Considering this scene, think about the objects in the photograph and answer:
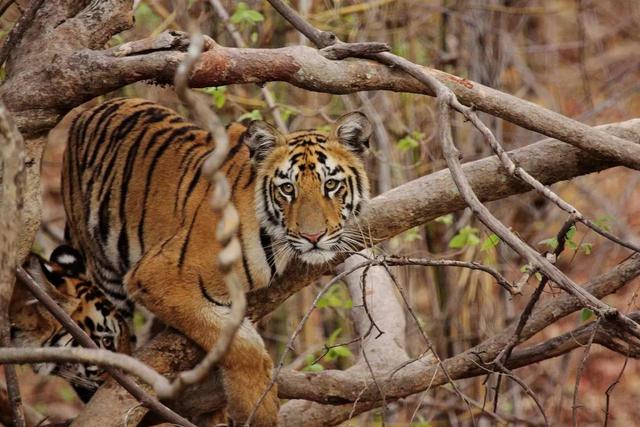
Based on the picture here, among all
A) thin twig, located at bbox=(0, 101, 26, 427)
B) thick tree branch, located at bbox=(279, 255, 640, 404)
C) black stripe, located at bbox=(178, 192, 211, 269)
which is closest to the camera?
thin twig, located at bbox=(0, 101, 26, 427)

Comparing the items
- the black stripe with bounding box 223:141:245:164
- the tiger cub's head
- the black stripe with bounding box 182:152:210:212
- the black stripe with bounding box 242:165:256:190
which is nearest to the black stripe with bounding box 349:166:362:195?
the tiger cub's head

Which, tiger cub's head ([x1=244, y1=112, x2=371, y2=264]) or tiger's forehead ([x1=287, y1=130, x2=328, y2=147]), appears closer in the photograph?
tiger cub's head ([x1=244, y1=112, x2=371, y2=264])

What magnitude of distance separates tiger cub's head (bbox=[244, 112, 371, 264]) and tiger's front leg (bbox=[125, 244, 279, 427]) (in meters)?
0.38

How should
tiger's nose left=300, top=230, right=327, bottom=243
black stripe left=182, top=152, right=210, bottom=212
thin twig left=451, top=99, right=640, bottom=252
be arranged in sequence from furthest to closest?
black stripe left=182, top=152, right=210, bottom=212, tiger's nose left=300, top=230, right=327, bottom=243, thin twig left=451, top=99, right=640, bottom=252

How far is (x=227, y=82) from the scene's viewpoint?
11.8 feet

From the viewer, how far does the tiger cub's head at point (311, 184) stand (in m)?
4.25

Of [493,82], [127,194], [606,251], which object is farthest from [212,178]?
[606,251]

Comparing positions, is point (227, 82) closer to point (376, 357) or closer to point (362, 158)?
point (362, 158)

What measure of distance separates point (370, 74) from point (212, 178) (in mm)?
1886

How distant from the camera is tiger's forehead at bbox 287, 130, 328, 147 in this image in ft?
14.8

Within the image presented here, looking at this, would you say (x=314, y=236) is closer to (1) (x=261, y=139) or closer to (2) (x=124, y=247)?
(1) (x=261, y=139)

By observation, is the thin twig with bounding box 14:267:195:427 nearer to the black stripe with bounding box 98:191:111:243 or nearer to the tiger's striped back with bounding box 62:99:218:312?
the tiger's striped back with bounding box 62:99:218:312

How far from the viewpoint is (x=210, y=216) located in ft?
14.9

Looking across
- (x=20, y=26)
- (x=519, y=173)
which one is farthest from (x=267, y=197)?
(x=519, y=173)
